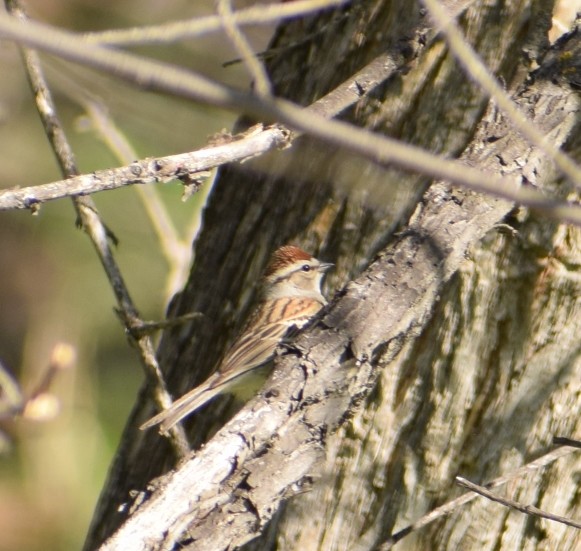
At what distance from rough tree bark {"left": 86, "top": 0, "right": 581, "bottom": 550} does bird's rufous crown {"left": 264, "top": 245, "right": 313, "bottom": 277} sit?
0.16 feet

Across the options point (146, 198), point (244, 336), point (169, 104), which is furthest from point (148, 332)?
point (169, 104)

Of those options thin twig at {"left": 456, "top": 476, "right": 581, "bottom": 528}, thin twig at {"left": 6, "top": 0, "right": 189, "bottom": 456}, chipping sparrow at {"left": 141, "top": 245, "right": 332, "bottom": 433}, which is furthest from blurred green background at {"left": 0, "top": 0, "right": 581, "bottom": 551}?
thin twig at {"left": 456, "top": 476, "right": 581, "bottom": 528}

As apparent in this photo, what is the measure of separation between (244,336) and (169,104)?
132 inches

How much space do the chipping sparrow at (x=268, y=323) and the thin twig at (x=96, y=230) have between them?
109 millimetres

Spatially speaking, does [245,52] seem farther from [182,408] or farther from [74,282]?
[74,282]

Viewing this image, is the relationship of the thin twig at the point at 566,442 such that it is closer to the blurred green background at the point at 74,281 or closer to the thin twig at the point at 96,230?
the thin twig at the point at 96,230

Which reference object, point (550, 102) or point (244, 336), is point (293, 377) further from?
point (244, 336)

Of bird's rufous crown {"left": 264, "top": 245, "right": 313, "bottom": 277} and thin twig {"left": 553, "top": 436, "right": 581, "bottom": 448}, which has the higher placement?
bird's rufous crown {"left": 264, "top": 245, "right": 313, "bottom": 277}

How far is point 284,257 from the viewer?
3.92 m

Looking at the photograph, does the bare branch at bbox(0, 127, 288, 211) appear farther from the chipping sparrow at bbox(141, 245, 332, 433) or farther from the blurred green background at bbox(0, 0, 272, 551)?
the blurred green background at bbox(0, 0, 272, 551)

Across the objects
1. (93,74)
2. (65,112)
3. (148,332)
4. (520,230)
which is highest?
(65,112)

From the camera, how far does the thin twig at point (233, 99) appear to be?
1127 millimetres

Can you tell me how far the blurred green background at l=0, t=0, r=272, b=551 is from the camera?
25.0 feet

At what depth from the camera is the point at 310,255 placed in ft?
12.5
